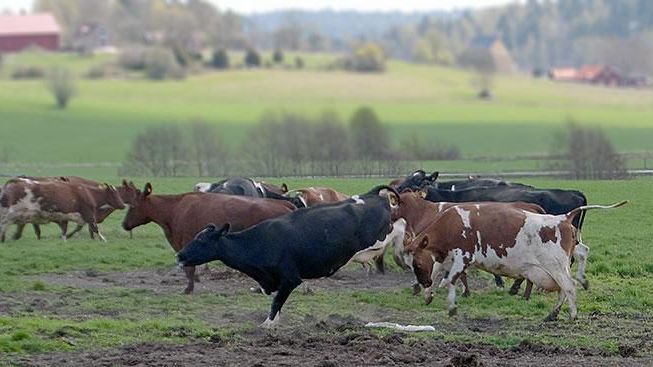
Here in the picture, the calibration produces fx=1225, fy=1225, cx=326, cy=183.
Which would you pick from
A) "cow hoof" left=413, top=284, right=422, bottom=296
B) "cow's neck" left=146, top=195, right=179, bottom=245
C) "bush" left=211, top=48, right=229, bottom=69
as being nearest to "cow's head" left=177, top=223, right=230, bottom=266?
"cow hoof" left=413, top=284, right=422, bottom=296

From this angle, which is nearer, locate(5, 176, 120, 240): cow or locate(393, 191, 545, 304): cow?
locate(393, 191, 545, 304): cow

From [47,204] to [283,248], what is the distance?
11.6 meters

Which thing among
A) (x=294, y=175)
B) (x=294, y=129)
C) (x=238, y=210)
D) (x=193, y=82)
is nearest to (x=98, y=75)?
(x=193, y=82)

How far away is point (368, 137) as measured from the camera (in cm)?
6353

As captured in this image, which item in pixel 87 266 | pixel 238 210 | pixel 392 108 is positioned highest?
pixel 238 210

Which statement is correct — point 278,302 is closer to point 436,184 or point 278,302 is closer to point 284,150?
point 436,184

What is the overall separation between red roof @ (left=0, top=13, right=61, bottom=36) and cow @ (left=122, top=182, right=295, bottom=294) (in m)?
133

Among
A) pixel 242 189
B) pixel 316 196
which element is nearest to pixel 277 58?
pixel 242 189

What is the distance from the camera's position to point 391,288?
1936 centimetres

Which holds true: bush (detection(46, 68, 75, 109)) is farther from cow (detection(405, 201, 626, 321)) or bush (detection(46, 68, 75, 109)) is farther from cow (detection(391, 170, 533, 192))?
cow (detection(405, 201, 626, 321))

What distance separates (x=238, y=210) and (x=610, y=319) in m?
6.16

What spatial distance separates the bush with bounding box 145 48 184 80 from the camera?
118562mm

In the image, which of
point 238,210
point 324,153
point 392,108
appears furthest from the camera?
point 392,108

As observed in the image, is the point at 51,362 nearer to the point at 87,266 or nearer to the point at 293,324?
the point at 293,324
